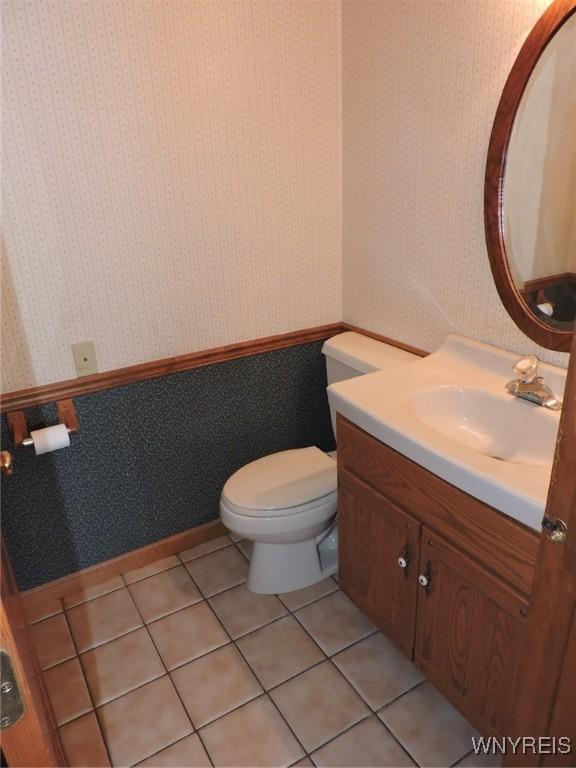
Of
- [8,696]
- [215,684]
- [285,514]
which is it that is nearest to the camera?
[8,696]

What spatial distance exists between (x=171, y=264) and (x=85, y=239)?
28 cm

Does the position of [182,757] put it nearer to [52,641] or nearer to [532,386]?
[52,641]

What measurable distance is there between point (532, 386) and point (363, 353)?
68 cm

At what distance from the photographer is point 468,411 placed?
1.56 meters

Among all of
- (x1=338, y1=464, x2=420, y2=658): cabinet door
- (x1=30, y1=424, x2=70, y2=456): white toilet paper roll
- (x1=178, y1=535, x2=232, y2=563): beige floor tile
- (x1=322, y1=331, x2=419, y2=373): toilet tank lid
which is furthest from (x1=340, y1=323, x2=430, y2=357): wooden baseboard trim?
(x1=30, y1=424, x2=70, y2=456): white toilet paper roll

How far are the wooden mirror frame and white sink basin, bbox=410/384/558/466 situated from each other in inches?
7.9

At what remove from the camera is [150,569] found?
2.11 m

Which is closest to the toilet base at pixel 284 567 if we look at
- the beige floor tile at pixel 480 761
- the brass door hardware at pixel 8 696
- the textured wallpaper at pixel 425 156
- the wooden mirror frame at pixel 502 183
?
the beige floor tile at pixel 480 761

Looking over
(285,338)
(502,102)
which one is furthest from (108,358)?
(502,102)

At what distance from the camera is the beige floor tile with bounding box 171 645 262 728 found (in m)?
1.57

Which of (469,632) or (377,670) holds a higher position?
(469,632)

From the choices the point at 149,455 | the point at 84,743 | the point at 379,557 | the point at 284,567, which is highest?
the point at 149,455

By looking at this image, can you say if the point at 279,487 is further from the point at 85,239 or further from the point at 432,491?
the point at 85,239

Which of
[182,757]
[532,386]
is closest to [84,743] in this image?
[182,757]
